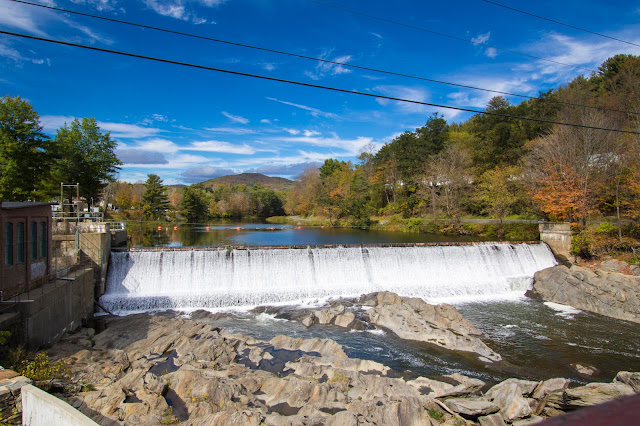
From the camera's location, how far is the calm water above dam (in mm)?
11828

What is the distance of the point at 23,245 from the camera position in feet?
39.1

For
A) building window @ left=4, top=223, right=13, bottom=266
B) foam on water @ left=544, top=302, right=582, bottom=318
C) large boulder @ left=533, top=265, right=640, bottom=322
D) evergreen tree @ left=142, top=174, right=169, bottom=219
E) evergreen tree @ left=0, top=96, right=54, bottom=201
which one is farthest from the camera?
evergreen tree @ left=142, top=174, right=169, bottom=219

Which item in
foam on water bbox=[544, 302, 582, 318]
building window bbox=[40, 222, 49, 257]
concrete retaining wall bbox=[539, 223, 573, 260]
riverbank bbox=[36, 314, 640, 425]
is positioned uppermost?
building window bbox=[40, 222, 49, 257]

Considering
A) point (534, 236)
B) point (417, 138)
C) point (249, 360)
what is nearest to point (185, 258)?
point (249, 360)

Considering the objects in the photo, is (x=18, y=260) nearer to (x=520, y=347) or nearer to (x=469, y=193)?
(x=520, y=347)

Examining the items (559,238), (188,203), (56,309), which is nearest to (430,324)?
(56,309)

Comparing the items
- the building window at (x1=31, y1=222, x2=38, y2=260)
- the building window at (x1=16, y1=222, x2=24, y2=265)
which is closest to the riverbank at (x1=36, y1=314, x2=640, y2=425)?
the building window at (x1=16, y1=222, x2=24, y2=265)

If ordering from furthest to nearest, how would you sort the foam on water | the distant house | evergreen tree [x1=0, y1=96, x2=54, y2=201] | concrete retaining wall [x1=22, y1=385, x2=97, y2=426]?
evergreen tree [x1=0, y1=96, x2=54, y2=201], the foam on water, the distant house, concrete retaining wall [x1=22, y1=385, x2=97, y2=426]

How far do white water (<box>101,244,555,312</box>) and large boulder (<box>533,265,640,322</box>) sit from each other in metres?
1.56

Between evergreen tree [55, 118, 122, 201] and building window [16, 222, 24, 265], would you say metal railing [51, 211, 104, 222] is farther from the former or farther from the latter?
evergreen tree [55, 118, 122, 201]

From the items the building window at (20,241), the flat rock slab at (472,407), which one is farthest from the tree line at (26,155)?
the flat rock slab at (472,407)

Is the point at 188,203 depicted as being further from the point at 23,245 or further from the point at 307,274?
the point at 23,245

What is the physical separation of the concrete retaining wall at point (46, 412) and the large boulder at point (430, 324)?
10517 mm

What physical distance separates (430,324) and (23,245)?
1417 cm
